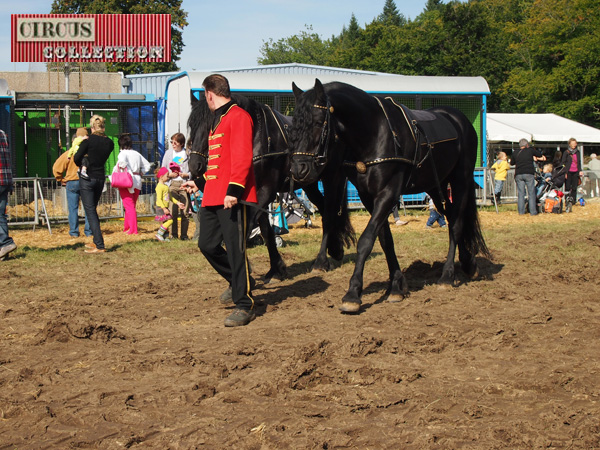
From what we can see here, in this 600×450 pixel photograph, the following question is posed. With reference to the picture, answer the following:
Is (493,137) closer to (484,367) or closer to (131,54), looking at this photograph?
(131,54)

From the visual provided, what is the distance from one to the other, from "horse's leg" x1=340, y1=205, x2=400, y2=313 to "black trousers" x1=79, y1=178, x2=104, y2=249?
18.7ft

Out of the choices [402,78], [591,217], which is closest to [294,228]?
[402,78]

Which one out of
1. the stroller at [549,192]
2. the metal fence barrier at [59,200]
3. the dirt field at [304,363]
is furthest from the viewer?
the stroller at [549,192]

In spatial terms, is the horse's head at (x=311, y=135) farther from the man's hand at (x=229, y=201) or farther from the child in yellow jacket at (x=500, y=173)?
the child in yellow jacket at (x=500, y=173)

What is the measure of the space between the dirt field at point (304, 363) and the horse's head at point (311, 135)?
1.34 m

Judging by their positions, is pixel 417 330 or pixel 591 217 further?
pixel 591 217

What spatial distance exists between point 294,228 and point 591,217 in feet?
26.7

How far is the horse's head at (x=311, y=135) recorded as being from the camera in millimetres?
6129

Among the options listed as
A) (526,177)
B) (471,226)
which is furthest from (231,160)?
(526,177)

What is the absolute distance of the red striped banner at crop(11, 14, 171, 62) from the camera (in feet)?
98.3

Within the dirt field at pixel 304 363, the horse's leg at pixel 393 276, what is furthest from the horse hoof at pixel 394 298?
Result: the dirt field at pixel 304 363

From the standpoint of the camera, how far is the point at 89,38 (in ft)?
98.0

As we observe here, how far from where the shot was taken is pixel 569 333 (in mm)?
5547

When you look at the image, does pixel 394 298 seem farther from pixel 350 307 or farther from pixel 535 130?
pixel 535 130
